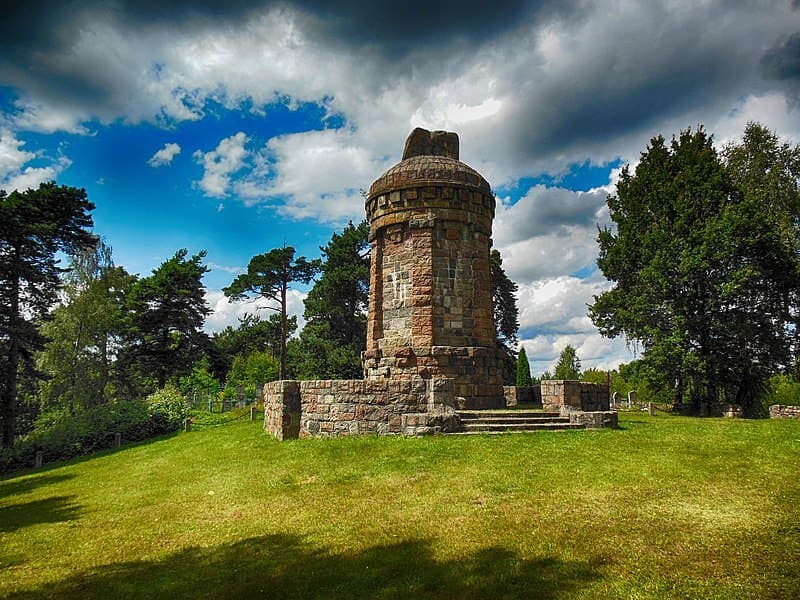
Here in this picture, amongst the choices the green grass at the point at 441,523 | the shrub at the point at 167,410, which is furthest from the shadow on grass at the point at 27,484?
the shrub at the point at 167,410

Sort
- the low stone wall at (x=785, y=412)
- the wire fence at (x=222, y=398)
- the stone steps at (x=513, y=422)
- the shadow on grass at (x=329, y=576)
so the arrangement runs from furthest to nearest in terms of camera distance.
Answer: the wire fence at (x=222, y=398) → the low stone wall at (x=785, y=412) → the stone steps at (x=513, y=422) → the shadow on grass at (x=329, y=576)

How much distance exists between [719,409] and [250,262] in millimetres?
30513

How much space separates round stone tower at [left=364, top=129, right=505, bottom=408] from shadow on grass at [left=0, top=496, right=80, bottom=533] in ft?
28.7

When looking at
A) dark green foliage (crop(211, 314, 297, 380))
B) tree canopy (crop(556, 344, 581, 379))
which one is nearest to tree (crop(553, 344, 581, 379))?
tree canopy (crop(556, 344, 581, 379))

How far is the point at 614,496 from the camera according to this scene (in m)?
7.25

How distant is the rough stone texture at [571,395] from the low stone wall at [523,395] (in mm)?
3116

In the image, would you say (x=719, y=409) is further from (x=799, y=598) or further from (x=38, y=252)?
(x=38, y=252)

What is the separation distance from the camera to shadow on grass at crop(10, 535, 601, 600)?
4.86 meters

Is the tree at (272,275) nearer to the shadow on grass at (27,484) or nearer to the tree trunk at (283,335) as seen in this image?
the tree trunk at (283,335)

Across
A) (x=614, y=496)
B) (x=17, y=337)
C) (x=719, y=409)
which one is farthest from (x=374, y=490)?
(x=17, y=337)

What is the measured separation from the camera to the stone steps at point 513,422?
40.2ft

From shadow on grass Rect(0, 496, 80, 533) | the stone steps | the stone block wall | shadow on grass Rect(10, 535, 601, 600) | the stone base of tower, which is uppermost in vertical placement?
the stone block wall

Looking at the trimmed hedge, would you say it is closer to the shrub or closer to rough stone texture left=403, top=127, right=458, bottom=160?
the shrub

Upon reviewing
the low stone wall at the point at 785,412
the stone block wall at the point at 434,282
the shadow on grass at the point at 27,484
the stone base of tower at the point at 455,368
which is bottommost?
the shadow on grass at the point at 27,484
